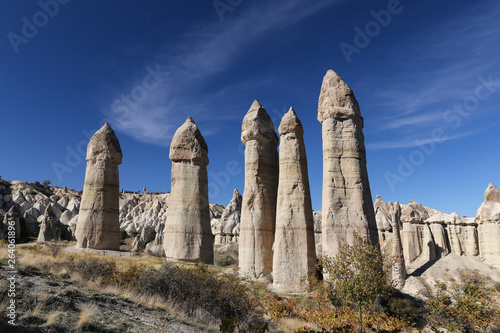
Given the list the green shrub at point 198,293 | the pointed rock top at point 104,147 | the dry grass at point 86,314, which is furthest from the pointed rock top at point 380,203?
the dry grass at point 86,314

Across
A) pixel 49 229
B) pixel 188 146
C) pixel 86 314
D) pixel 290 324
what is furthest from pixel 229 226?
pixel 86 314

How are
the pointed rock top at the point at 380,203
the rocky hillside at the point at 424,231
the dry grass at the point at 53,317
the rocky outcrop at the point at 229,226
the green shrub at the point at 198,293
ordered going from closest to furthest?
1. the dry grass at the point at 53,317
2. the green shrub at the point at 198,293
3. the rocky hillside at the point at 424,231
4. the rocky outcrop at the point at 229,226
5. the pointed rock top at the point at 380,203

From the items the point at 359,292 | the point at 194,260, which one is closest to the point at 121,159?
the point at 194,260

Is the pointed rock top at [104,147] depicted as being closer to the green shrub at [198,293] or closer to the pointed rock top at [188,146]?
the pointed rock top at [188,146]

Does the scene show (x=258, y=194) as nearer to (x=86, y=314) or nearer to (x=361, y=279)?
(x=361, y=279)

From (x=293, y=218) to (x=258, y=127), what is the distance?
616 cm

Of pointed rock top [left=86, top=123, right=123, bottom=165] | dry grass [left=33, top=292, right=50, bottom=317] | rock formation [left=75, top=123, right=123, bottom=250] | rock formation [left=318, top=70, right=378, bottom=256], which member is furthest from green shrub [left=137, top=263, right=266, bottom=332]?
pointed rock top [left=86, top=123, right=123, bottom=165]

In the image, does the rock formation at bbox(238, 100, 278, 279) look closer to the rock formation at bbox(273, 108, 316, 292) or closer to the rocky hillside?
the rock formation at bbox(273, 108, 316, 292)

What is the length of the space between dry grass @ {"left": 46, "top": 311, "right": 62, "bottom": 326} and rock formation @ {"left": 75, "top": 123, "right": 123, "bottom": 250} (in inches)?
699

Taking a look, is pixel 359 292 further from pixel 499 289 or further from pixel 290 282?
pixel 499 289

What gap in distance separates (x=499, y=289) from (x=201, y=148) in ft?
75.0

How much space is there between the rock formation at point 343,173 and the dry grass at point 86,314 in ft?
34.8

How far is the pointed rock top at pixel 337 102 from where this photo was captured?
1803 centimetres

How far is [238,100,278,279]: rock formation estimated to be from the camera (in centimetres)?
2003
